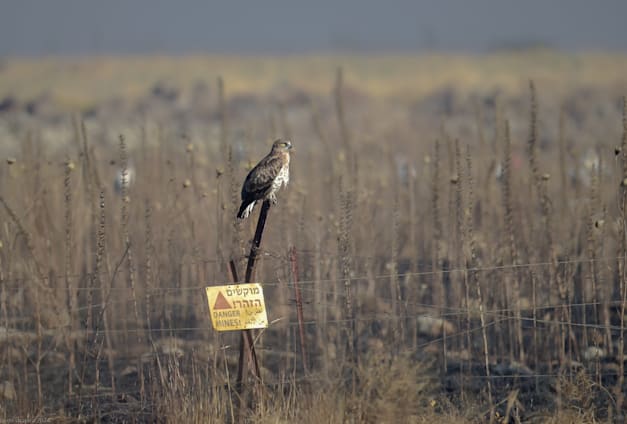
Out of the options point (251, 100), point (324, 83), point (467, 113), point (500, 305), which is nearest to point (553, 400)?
point (500, 305)

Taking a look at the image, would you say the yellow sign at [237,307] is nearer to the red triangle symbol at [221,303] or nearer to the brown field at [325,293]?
the red triangle symbol at [221,303]

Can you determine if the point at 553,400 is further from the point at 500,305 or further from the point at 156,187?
the point at 156,187

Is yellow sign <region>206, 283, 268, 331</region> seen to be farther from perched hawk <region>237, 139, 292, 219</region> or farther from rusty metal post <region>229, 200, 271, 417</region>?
perched hawk <region>237, 139, 292, 219</region>

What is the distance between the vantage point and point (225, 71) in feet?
193

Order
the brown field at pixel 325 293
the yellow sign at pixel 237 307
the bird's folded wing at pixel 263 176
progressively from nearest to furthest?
the yellow sign at pixel 237 307, the brown field at pixel 325 293, the bird's folded wing at pixel 263 176

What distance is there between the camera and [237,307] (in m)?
5.49

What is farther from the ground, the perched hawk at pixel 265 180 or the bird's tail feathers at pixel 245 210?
the perched hawk at pixel 265 180

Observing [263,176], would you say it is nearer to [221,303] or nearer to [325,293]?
[221,303]

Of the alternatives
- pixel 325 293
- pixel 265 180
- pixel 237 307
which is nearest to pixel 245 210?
pixel 265 180

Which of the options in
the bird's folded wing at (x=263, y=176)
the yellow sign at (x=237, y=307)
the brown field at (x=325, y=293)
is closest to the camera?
the yellow sign at (x=237, y=307)

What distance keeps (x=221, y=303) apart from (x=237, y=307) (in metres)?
0.09

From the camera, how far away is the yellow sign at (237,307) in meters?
5.45

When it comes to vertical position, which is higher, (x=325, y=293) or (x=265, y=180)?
(x=265, y=180)

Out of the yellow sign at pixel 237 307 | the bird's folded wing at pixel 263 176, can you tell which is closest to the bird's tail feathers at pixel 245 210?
the bird's folded wing at pixel 263 176
